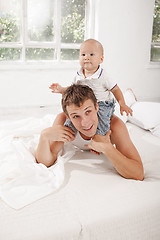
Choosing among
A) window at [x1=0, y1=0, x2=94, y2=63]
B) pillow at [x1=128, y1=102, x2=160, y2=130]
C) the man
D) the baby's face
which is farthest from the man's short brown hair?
window at [x1=0, y1=0, x2=94, y2=63]

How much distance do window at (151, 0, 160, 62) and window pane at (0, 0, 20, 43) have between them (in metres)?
2.35

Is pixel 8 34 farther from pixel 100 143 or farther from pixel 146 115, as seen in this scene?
pixel 100 143

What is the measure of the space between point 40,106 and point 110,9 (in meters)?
1.86

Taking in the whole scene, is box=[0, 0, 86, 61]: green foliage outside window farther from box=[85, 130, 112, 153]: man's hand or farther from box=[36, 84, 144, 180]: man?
box=[85, 130, 112, 153]: man's hand

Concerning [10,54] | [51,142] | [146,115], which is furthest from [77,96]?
[10,54]

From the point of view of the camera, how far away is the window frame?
396 cm

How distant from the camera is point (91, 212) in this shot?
1280mm

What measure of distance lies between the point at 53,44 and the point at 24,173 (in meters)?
3.12

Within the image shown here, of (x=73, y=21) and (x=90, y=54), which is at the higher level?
(x=73, y=21)

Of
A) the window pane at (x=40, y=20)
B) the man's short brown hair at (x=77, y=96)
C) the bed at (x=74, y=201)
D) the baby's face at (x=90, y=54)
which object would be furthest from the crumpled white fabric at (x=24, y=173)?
the window pane at (x=40, y=20)

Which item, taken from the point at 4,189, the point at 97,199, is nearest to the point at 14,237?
the point at 4,189

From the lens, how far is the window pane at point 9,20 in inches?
154

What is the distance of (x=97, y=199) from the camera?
1.38m

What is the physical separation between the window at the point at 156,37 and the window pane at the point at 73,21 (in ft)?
4.28
